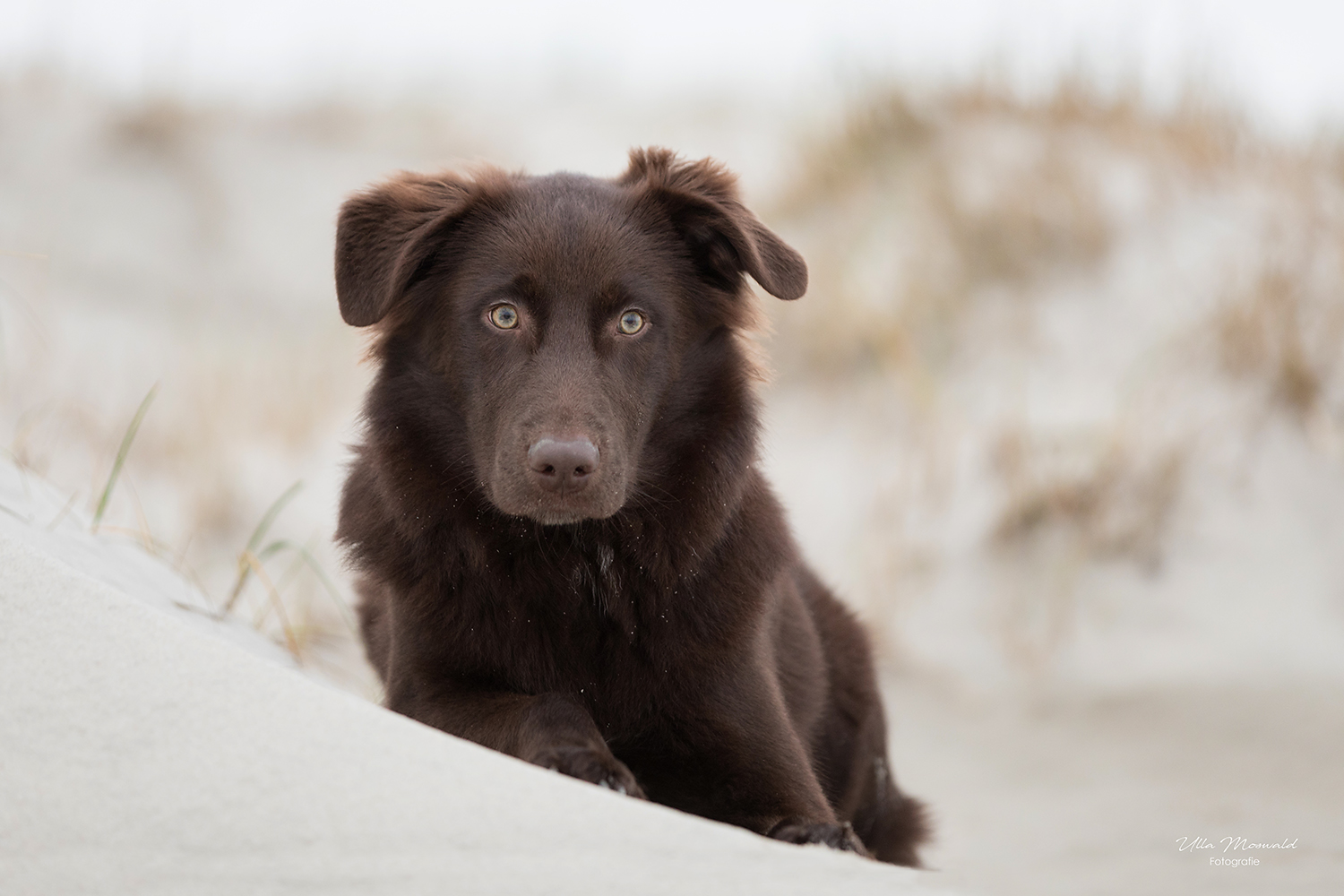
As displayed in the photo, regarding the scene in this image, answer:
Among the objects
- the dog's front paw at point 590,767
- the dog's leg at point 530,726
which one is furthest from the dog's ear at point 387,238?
the dog's front paw at point 590,767

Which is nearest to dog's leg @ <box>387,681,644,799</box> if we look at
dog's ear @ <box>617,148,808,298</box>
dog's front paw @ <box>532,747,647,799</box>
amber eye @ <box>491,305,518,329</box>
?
dog's front paw @ <box>532,747,647,799</box>

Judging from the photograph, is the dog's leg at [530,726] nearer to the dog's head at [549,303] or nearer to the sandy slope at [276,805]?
the sandy slope at [276,805]

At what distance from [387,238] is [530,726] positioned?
141 centimetres

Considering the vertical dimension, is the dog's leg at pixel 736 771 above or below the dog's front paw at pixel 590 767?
above

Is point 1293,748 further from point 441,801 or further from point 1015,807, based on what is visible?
point 441,801

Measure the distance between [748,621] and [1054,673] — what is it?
3.96 m

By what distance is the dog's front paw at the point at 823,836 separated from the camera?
9.24 feet

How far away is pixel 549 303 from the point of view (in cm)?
327

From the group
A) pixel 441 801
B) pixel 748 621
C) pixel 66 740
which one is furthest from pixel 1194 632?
pixel 66 740

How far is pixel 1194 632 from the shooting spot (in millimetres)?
6555

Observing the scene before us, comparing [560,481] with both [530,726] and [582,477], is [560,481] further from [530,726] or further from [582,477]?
[530,726]

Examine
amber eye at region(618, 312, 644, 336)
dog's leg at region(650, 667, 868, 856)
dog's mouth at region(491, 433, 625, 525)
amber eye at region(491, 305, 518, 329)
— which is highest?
amber eye at region(618, 312, 644, 336)

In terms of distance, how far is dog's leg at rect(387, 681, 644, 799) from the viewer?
2656 millimetres

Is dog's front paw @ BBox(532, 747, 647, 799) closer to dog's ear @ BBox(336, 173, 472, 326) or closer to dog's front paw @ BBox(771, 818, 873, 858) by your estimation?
dog's front paw @ BBox(771, 818, 873, 858)
